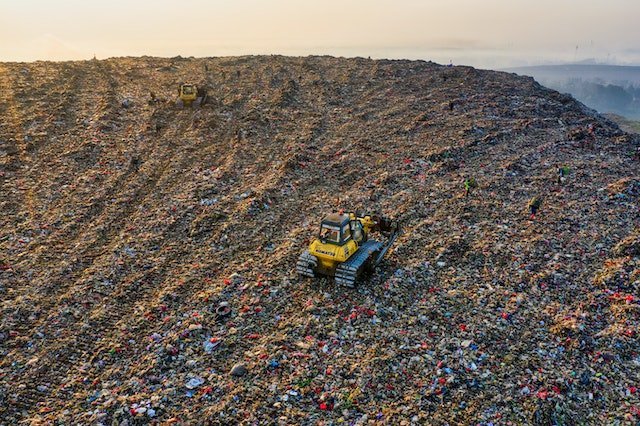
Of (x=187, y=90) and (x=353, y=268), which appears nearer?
(x=353, y=268)

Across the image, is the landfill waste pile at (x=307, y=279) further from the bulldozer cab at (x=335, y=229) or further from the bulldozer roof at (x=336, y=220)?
→ the bulldozer roof at (x=336, y=220)

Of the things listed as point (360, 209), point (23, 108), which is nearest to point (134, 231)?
point (360, 209)

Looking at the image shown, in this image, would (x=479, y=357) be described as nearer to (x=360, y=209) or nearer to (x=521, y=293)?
(x=521, y=293)

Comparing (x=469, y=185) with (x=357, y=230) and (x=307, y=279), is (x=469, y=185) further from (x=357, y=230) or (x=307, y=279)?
(x=307, y=279)

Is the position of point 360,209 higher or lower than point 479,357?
higher

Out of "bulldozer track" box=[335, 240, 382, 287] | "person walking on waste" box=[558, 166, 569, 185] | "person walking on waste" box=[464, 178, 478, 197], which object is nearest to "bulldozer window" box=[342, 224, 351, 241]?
"bulldozer track" box=[335, 240, 382, 287]

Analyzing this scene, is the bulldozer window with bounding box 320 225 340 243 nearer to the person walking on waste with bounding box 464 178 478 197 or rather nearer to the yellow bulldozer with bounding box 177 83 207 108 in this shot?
the person walking on waste with bounding box 464 178 478 197

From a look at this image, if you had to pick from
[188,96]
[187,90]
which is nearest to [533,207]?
[188,96]
